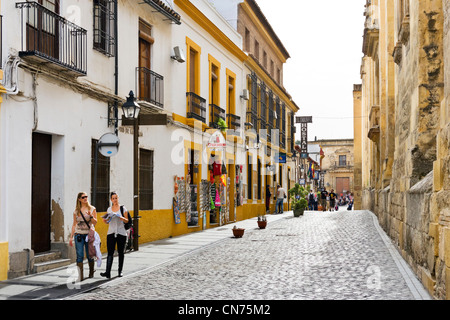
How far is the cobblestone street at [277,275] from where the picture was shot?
7.65 metres

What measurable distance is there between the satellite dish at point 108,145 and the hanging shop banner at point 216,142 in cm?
774

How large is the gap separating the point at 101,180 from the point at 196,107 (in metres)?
6.61

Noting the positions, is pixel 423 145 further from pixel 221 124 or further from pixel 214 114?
pixel 221 124

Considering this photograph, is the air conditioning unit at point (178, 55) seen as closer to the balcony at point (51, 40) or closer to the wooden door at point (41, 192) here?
the balcony at point (51, 40)

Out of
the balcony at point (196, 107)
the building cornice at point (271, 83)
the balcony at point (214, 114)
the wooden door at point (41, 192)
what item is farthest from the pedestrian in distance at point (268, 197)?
the wooden door at point (41, 192)

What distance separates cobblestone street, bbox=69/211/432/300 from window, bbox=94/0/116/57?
5030 millimetres

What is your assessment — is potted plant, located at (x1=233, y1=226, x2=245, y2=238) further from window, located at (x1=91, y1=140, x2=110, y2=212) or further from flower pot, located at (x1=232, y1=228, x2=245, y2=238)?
window, located at (x1=91, y1=140, x2=110, y2=212)

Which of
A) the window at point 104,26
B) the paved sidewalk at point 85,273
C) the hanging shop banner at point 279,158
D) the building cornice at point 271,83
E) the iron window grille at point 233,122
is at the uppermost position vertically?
the building cornice at point 271,83

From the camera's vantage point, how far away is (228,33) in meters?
22.7

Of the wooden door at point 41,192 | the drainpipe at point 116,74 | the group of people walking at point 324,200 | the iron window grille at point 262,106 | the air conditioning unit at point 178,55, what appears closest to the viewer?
the wooden door at point 41,192

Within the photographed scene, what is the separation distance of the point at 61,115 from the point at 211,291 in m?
5.04

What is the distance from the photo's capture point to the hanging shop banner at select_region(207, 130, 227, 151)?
19172 mm
